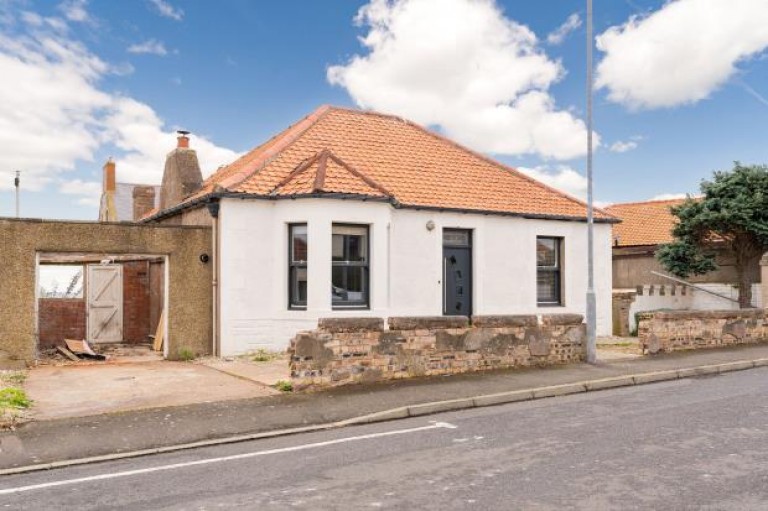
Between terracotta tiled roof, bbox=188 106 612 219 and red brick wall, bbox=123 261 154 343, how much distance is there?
127 inches

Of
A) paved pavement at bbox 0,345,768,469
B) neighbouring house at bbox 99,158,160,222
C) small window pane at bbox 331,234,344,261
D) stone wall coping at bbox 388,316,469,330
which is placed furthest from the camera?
neighbouring house at bbox 99,158,160,222

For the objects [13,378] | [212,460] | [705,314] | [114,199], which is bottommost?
[212,460]

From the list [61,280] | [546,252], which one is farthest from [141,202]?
[546,252]

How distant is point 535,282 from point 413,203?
4585 millimetres

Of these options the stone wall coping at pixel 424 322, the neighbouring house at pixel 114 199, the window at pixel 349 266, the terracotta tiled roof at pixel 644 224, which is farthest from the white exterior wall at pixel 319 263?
the neighbouring house at pixel 114 199

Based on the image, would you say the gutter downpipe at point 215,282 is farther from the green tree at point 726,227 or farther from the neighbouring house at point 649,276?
the green tree at point 726,227

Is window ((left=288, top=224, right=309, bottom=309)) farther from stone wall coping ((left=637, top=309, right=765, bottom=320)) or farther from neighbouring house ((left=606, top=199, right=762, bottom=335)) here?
neighbouring house ((left=606, top=199, right=762, bottom=335))

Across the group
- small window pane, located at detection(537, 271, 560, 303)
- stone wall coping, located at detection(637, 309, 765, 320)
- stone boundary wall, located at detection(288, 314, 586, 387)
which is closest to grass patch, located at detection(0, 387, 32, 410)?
stone boundary wall, located at detection(288, 314, 586, 387)

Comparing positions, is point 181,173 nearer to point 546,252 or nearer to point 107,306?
point 107,306

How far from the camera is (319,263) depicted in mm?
14797

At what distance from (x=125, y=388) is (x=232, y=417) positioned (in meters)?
3.19

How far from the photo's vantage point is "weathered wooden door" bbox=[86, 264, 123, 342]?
1795 cm

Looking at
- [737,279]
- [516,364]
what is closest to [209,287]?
[516,364]

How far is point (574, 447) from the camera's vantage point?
692 centimetres
